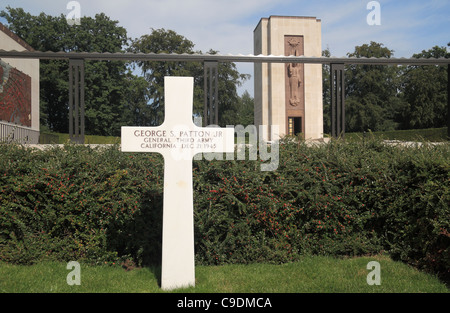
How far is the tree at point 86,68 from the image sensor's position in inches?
1222

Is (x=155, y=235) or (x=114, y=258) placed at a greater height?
(x=155, y=235)

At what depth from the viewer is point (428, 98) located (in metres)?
33.7

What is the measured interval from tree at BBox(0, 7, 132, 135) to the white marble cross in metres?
28.1

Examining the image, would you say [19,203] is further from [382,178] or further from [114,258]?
[382,178]

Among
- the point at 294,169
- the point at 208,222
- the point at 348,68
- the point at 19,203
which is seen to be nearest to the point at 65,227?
the point at 19,203

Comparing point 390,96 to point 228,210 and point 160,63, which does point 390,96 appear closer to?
point 160,63

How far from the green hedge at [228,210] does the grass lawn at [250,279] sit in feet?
0.94

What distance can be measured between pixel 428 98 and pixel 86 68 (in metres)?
33.1

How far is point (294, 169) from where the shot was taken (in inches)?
228

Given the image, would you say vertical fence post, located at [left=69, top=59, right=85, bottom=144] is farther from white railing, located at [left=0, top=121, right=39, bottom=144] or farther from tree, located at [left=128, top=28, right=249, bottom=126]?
tree, located at [left=128, top=28, right=249, bottom=126]

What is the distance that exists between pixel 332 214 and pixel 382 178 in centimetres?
105

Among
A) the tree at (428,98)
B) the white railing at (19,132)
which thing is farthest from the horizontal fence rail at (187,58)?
the tree at (428,98)

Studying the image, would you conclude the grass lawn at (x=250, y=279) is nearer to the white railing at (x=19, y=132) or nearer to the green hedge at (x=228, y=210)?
the green hedge at (x=228, y=210)

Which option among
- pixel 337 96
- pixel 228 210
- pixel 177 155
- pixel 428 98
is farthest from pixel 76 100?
pixel 428 98
